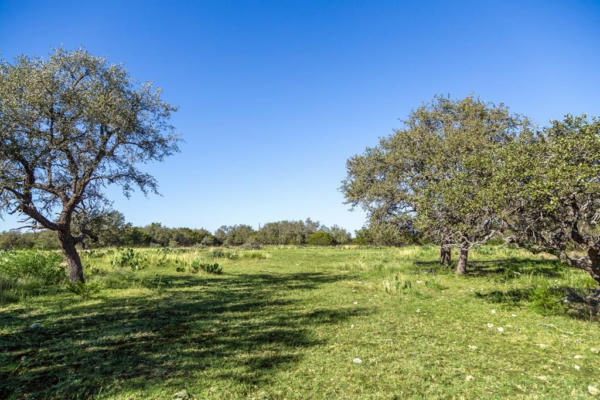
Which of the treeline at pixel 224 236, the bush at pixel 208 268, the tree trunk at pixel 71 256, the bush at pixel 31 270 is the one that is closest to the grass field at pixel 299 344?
the tree trunk at pixel 71 256

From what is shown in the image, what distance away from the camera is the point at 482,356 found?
5609mm

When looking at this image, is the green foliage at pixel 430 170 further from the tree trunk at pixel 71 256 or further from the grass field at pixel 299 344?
the tree trunk at pixel 71 256

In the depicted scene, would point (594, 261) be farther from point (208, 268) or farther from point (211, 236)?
point (211, 236)

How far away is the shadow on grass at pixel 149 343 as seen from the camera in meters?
4.67

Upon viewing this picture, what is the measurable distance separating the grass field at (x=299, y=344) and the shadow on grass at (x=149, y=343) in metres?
0.03

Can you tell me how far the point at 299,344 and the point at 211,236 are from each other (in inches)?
3272

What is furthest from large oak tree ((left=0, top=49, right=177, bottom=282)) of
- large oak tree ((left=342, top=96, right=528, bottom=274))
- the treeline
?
the treeline

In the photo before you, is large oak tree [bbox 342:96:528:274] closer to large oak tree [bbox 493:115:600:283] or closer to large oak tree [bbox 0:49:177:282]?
large oak tree [bbox 493:115:600:283]

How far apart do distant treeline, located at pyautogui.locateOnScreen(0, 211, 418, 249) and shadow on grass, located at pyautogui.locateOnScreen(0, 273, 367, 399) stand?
5280 millimetres

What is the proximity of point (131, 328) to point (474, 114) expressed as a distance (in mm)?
17949

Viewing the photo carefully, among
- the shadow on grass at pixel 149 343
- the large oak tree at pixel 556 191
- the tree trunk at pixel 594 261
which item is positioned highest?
the large oak tree at pixel 556 191

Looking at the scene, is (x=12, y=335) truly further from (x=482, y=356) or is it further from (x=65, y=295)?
(x=482, y=356)

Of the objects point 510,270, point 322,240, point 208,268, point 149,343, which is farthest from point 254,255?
point 322,240

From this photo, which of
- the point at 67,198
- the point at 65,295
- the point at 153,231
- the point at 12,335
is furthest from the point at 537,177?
the point at 153,231
